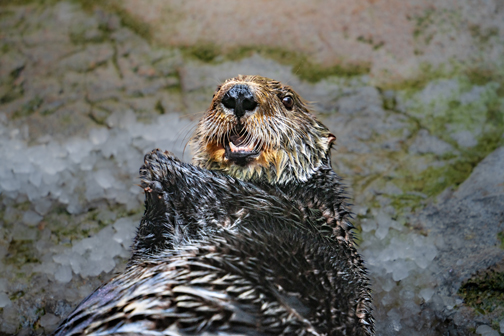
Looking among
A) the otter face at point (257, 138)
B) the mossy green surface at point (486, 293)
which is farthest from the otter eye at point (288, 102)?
the mossy green surface at point (486, 293)

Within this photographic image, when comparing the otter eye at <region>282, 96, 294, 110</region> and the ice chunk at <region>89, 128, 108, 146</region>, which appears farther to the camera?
the ice chunk at <region>89, 128, 108, 146</region>

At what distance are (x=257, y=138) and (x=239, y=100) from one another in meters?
0.24

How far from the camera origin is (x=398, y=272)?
3213 mm

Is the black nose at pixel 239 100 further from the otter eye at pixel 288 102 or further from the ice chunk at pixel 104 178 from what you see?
the ice chunk at pixel 104 178

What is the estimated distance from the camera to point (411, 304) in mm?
2998

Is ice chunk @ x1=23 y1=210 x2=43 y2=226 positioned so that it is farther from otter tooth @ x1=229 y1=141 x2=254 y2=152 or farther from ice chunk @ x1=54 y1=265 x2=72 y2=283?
otter tooth @ x1=229 y1=141 x2=254 y2=152

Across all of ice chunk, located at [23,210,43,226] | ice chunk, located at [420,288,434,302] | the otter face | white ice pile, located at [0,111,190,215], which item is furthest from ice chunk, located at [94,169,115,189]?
ice chunk, located at [420,288,434,302]

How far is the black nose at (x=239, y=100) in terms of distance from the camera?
233cm

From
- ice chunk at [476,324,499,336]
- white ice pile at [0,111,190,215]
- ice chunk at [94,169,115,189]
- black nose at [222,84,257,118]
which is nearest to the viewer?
black nose at [222,84,257,118]

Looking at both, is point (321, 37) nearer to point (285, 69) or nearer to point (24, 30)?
point (285, 69)

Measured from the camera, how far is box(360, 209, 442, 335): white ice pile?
2900 millimetres

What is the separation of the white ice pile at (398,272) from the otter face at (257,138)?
1.10 m

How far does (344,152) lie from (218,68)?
1.76 metres

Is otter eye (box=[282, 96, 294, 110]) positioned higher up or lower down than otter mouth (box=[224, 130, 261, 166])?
higher up
